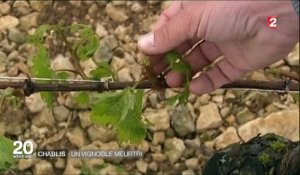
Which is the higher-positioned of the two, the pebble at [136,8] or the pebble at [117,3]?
the pebble at [117,3]

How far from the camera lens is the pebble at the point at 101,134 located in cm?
187

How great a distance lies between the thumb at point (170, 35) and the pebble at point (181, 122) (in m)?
0.71

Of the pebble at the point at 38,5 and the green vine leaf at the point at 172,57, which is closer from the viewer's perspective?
the green vine leaf at the point at 172,57

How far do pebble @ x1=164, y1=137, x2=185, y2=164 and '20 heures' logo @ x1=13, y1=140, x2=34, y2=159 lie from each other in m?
0.43

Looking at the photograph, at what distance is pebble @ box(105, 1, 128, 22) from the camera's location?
7.01ft

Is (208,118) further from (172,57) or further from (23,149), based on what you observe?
(172,57)

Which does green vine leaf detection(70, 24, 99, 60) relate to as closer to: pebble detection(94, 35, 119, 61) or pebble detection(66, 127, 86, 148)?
pebble detection(66, 127, 86, 148)

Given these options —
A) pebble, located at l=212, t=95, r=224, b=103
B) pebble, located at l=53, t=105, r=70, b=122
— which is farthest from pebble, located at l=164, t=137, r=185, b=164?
pebble, located at l=53, t=105, r=70, b=122

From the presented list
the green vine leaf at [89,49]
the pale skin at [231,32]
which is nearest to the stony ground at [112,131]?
the green vine leaf at [89,49]

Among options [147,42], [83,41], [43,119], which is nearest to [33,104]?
[43,119]

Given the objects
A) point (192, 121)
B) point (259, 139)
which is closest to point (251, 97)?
point (192, 121)

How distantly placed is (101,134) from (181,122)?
26 cm

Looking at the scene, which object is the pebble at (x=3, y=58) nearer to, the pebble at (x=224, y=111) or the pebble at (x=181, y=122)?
the pebble at (x=181, y=122)

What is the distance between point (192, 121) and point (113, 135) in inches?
10.6
